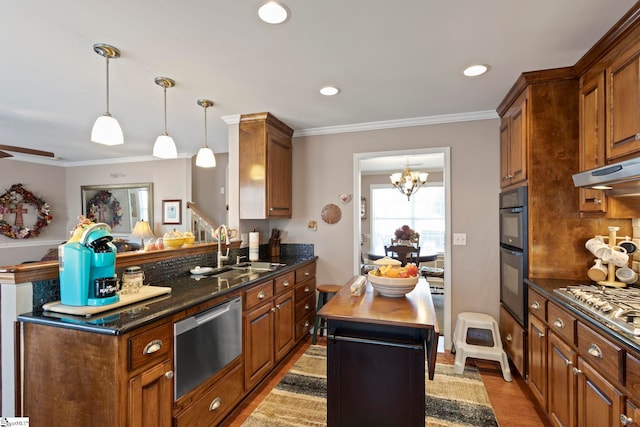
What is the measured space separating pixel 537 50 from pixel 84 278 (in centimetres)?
292

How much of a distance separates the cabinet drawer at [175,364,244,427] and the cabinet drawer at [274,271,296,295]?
0.71 m

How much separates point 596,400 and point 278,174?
296 centimetres

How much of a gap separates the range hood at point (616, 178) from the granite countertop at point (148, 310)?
7.35 ft


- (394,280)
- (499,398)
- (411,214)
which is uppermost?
(411,214)

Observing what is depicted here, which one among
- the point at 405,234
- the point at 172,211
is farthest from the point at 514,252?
the point at 172,211

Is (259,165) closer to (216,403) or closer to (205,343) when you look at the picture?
(205,343)

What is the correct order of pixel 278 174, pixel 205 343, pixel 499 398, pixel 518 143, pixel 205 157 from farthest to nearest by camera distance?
pixel 278 174, pixel 205 157, pixel 518 143, pixel 499 398, pixel 205 343

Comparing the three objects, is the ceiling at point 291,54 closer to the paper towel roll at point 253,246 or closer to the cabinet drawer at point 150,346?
the paper towel roll at point 253,246

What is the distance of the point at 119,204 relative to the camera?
5.75 m

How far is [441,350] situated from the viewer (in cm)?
311

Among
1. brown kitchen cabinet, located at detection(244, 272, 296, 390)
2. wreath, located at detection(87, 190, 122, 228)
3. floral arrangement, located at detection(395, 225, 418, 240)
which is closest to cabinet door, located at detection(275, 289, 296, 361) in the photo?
brown kitchen cabinet, located at detection(244, 272, 296, 390)

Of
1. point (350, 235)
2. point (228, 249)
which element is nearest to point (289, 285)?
point (228, 249)

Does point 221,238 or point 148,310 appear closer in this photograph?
point 148,310

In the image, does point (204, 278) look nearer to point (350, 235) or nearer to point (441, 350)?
point (350, 235)
